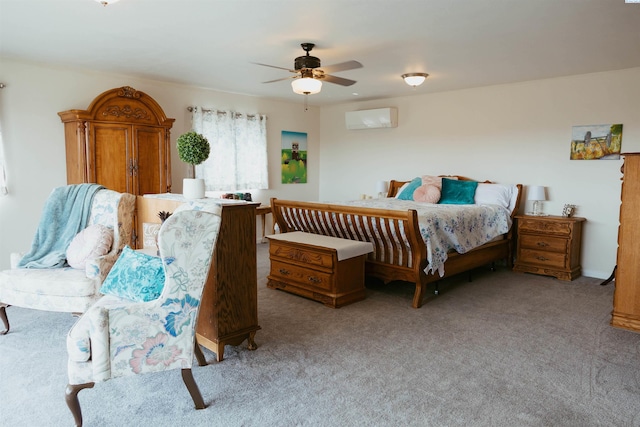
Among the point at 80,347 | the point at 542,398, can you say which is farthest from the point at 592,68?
the point at 80,347

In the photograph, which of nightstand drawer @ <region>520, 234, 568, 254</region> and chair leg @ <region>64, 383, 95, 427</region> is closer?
chair leg @ <region>64, 383, 95, 427</region>

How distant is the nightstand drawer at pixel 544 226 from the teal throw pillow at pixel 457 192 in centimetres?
66

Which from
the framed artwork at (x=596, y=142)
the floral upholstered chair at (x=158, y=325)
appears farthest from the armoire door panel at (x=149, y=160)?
the framed artwork at (x=596, y=142)

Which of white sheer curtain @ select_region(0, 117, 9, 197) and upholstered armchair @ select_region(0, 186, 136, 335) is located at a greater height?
white sheer curtain @ select_region(0, 117, 9, 197)

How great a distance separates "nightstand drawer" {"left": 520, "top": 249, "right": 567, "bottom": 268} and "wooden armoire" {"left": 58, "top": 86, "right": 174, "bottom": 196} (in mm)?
4416

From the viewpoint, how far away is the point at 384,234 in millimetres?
4023

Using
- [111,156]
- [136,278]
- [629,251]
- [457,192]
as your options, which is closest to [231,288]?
[136,278]

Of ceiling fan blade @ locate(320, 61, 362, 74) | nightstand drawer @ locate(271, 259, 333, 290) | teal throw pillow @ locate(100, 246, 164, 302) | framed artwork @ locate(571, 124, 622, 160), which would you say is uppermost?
ceiling fan blade @ locate(320, 61, 362, 74)

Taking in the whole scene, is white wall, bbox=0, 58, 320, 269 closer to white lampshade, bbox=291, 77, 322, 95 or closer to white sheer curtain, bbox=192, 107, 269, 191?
white sheer curtain, bbox=192, 107, 269, 191

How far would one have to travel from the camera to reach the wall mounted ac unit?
6.63 m

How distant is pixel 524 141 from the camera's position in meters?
5.52

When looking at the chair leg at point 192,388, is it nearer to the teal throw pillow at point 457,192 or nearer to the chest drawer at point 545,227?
the teal throw pillow at point 457,192

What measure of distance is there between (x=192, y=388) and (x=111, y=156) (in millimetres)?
3289

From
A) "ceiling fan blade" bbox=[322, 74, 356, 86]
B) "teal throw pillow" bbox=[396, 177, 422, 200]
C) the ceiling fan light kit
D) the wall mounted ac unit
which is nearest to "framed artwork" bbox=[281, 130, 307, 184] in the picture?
the wall mounted ac unit
